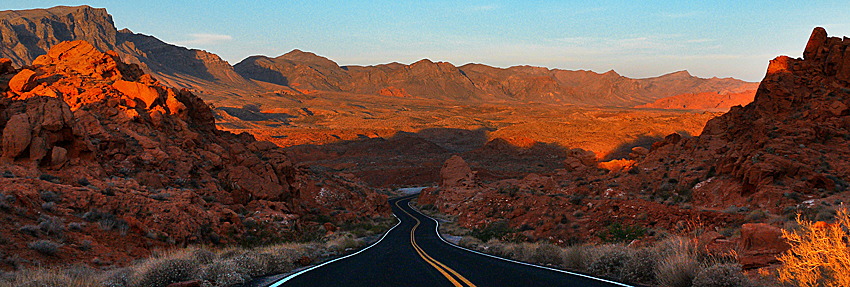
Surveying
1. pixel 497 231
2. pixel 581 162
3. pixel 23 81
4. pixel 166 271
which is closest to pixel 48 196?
pixel 166 271

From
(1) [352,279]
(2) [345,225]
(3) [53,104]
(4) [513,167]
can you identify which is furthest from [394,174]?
(1) [352,279]

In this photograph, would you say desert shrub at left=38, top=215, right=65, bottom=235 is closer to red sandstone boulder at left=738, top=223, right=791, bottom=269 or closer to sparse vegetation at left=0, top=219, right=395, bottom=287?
sparse vegetation at left=0, top=219, right=395, bottom=287

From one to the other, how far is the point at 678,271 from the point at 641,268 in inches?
45.2

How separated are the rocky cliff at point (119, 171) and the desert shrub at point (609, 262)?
11.5 m

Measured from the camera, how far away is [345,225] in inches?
1177

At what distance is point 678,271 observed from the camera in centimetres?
773

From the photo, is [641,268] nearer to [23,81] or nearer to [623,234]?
[623,234]

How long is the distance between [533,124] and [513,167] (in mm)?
55065

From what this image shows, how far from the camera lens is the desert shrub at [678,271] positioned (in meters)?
7.60

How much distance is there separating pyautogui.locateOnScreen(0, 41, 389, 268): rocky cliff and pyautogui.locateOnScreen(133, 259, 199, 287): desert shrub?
3826mm

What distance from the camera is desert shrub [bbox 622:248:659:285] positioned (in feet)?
28.8

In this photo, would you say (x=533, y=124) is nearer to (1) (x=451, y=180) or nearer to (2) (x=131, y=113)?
(1) (x=451, y=180)

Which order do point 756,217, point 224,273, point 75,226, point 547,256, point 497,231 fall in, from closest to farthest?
point 224,273 → point 75,226 → point 547,256 → point 756,217 → point 497,231

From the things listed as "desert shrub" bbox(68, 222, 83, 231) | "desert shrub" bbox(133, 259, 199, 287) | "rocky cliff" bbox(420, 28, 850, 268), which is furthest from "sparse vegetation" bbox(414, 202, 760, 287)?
"desert shrub" bbox(68, 222, 83, 231)
